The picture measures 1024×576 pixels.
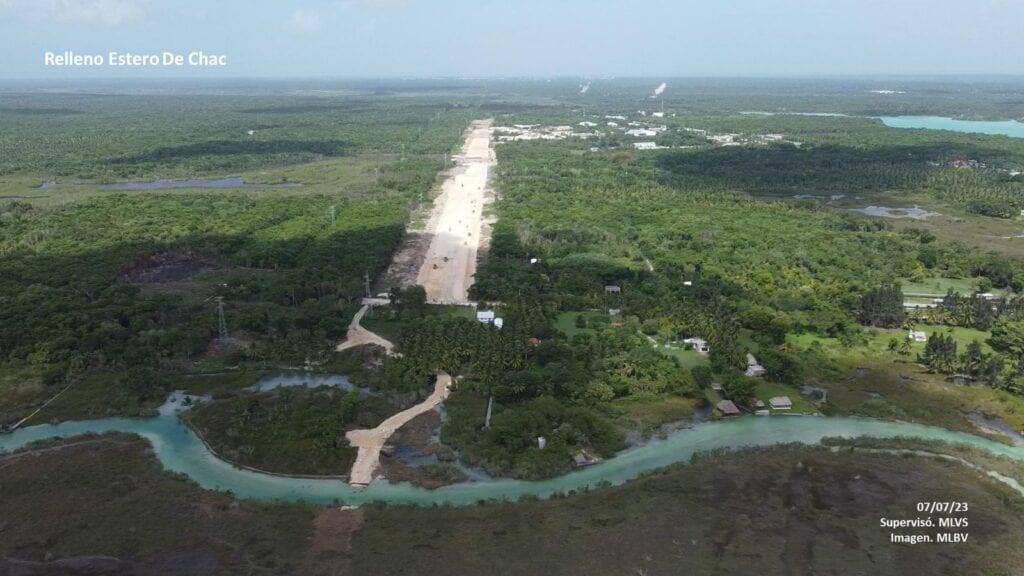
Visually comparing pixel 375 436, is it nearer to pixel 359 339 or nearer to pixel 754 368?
pixel 359 339

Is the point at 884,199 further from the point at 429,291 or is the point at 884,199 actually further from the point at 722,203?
the point at 429,291

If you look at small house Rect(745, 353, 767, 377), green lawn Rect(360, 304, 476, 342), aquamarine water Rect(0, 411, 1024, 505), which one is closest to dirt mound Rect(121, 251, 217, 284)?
green lawn Rect(360, 304, 476, 342)

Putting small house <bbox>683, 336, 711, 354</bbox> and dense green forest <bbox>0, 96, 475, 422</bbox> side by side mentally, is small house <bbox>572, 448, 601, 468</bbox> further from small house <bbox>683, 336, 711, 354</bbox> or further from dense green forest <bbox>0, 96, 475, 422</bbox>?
dense green forest <bbox>0, 96, 475, 422</bbox>

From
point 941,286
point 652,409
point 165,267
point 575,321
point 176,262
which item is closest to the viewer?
point 652,409

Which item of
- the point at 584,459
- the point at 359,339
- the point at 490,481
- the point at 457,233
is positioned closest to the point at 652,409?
the point at 584,459

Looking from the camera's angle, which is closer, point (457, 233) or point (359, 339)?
point (359, 339)

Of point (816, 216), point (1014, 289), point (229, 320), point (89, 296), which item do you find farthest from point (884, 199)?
point (89, 296)
